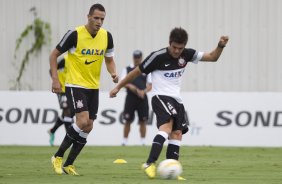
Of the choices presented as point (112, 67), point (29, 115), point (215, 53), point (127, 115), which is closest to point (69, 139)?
point (112, 67)

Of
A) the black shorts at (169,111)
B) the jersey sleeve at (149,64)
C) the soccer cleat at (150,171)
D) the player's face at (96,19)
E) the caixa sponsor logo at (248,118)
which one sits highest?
the player's face at (96,19)

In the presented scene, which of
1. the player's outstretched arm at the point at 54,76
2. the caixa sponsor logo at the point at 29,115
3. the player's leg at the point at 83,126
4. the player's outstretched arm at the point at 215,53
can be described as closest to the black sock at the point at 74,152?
the player's leg at the point at 83,126

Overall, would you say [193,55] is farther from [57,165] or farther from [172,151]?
[57,165]

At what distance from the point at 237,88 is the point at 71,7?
17.7 ft

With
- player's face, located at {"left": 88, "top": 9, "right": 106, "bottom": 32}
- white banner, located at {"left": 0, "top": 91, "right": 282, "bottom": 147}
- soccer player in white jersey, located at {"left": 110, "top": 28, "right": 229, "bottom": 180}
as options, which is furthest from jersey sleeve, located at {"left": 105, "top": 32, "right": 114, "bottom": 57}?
white banner, located at {"left": 0, "top": 91, "right": 282, "bottom": 147}

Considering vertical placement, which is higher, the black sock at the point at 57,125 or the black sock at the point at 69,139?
the black sock at the point at 69,139

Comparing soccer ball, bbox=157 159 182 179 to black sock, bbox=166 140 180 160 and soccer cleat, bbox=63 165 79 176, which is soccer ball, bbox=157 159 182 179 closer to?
black sock, bbox=166 140 180 160

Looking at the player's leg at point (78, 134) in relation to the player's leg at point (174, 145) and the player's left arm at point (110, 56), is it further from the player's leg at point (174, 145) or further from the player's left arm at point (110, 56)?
the player's leg at point (174, 145)

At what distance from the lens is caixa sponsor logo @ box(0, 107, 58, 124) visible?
965 inches

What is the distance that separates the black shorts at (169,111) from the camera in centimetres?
1313

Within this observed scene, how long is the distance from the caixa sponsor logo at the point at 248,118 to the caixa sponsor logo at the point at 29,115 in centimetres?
444

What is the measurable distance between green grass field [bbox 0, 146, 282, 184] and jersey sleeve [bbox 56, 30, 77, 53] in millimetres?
1880

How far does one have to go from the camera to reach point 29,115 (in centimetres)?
2464

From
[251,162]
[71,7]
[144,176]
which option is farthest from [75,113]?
[71,7]
